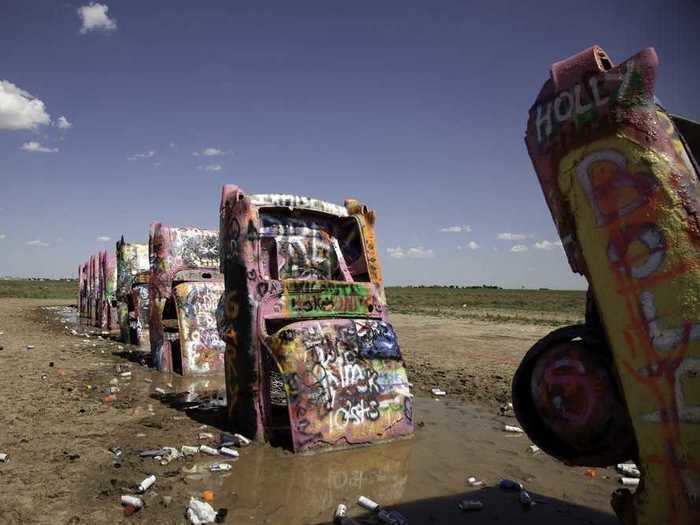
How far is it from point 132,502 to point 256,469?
1.22 m

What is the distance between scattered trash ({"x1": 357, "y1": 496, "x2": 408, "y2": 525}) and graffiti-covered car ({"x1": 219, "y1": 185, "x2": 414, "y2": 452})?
4.15ft

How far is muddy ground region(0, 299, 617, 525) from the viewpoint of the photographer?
3.92m

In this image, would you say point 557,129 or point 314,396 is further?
point 314,396

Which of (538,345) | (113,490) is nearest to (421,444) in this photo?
(113,490)

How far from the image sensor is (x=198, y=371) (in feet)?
33.3

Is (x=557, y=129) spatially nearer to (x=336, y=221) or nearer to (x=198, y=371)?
(x=336, y=221)

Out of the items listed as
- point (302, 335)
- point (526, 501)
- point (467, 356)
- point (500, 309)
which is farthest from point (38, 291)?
point (526, 501)

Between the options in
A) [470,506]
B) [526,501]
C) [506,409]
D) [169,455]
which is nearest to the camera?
[470,506]

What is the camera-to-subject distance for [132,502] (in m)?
3.88

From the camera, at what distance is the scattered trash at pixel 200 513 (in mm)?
3678

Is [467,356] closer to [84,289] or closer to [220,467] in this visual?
[220,467]

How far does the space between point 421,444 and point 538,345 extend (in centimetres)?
375

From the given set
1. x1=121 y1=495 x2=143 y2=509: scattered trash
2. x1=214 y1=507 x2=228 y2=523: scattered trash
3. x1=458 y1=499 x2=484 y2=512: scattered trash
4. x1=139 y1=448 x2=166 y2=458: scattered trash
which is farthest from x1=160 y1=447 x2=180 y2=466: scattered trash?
x1=458 y1=499 x2=484 y2=512: scattered trash

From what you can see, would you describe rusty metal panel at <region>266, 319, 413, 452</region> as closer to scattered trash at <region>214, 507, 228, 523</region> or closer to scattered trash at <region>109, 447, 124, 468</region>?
scattered trash at <region>214, 507, 228, 523</region>
